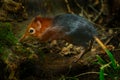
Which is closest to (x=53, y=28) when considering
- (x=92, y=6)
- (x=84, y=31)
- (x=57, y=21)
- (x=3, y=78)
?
(x=57, y=21)

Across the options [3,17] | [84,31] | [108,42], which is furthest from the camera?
[108,42]

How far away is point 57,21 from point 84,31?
376 mm

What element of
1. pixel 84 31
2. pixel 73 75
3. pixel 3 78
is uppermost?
pixel 84 31

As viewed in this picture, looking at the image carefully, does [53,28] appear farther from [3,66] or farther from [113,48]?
[113,48]

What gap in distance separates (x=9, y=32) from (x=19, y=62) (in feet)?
1.53

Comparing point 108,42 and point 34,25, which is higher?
point 34,25

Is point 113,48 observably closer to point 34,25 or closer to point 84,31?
point 84,31

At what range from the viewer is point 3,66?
340 centimetres

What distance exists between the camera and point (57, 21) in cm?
374

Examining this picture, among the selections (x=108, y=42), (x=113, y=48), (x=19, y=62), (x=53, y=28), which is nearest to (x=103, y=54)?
(x=113, y=48)

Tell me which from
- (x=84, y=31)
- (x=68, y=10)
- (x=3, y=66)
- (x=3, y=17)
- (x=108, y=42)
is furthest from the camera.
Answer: (x=68, y=10)

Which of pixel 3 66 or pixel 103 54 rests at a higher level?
pixel 3 66

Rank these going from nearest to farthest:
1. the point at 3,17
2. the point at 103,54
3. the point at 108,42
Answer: the point at 103,54 → the point at 3,17 → the point at 108,42

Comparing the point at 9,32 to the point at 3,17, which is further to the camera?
the point at 3,17
